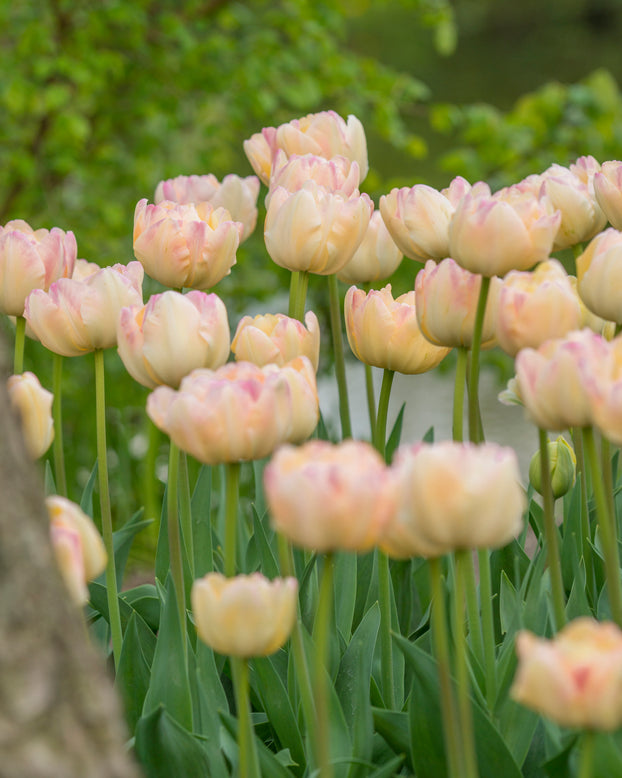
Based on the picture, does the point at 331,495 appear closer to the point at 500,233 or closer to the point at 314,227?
the point at 500,233

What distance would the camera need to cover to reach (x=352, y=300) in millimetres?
965

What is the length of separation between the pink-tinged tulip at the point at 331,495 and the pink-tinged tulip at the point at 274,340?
312 mm

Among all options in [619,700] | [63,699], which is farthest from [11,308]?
[619,700]

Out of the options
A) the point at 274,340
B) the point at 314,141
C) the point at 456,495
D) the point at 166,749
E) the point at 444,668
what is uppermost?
the point at 314,141

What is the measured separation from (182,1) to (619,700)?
334 cm

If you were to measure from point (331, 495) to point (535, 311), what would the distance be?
273mm

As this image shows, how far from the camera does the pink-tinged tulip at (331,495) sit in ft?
1.72

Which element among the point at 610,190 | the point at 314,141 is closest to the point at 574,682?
the point at 610,190

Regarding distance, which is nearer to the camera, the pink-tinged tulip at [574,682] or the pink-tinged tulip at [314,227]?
the pink-tinged tulip at [574,682]

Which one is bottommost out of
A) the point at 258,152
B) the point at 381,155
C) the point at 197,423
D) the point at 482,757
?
the point at 482,757

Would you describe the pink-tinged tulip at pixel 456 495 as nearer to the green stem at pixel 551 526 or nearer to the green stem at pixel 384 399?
the green stem at pixel 551 526

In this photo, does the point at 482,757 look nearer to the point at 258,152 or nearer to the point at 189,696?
the point at 189,696

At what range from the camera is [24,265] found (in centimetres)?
100

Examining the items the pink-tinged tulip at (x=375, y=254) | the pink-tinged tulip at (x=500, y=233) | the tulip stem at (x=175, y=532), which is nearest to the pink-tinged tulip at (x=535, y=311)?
the pink-tinged tulip at (x=500, y=233)
